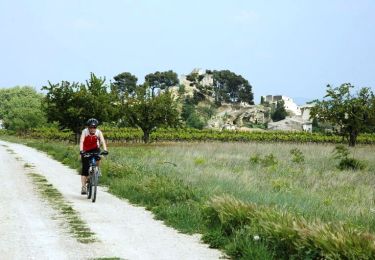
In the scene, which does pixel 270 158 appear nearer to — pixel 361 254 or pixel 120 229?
pixel 120 229

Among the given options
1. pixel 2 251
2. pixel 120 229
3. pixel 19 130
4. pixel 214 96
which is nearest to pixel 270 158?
pixel 120 229

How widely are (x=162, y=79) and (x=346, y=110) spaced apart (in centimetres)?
10446

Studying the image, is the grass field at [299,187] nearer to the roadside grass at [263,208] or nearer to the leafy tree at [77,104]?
the roadside grass at [263,208]

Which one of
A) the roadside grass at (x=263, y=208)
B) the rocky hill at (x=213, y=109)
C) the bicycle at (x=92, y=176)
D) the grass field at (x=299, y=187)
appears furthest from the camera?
the rocky hill at (x=213, y=109)

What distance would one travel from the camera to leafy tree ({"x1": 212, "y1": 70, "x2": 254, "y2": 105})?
14500 centimetres

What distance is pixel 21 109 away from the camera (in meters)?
84.1

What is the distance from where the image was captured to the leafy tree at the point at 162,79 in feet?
473

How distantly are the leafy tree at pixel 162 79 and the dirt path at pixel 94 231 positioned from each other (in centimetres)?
13124

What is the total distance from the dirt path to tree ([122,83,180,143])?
3165cm

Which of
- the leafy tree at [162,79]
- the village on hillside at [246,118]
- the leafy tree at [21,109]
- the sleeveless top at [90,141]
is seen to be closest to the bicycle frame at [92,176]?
the sleeveless top at [90,141]

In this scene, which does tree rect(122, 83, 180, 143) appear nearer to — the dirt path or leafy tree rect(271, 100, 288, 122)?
the dirt path

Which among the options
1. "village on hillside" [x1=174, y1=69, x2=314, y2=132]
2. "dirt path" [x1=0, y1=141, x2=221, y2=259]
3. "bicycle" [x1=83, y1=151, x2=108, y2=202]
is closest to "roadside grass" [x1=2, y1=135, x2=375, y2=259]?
"dirt path" [x1=0, y1=141, x2=221, y2=259]

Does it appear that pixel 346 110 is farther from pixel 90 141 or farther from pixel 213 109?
pixel 213 109

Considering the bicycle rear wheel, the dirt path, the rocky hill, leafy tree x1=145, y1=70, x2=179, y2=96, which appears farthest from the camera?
leafy tree x1=145, y1=70, x2=179, y2=96
